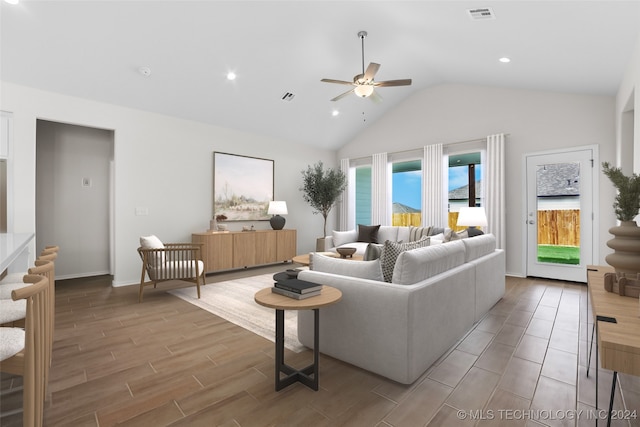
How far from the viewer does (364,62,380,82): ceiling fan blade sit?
3559 mm

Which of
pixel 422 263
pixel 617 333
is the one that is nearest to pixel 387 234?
pixel 422 263

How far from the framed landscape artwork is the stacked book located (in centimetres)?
433

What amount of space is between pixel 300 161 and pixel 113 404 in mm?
6179

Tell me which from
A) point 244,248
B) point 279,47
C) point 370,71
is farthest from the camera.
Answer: point 244,248

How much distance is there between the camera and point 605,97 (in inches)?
187

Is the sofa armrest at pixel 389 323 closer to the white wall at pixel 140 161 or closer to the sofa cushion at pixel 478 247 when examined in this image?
the sofa cushion at pixel 478 247

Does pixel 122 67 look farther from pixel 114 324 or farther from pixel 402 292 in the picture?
pixel 402 292

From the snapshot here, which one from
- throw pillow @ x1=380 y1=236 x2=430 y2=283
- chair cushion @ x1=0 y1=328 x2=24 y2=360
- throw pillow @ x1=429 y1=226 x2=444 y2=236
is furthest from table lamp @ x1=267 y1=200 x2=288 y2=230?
chair cushion @ x1=0 y1=328 x2=24 y2=360

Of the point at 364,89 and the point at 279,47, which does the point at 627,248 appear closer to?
the point at 364,89

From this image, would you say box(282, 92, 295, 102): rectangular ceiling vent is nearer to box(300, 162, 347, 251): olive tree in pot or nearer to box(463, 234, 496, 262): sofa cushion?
box(300, 162, 347, 251): olive tree in pot

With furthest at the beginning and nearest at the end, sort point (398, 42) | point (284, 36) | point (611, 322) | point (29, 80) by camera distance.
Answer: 1. point (398, 42)
2. point (284, 36)
3. point (29, 80)
4. point (611, 322)

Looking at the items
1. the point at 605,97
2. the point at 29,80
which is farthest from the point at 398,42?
the point at 29,80

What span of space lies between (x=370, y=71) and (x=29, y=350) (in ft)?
12.2

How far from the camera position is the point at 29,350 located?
1268mm
